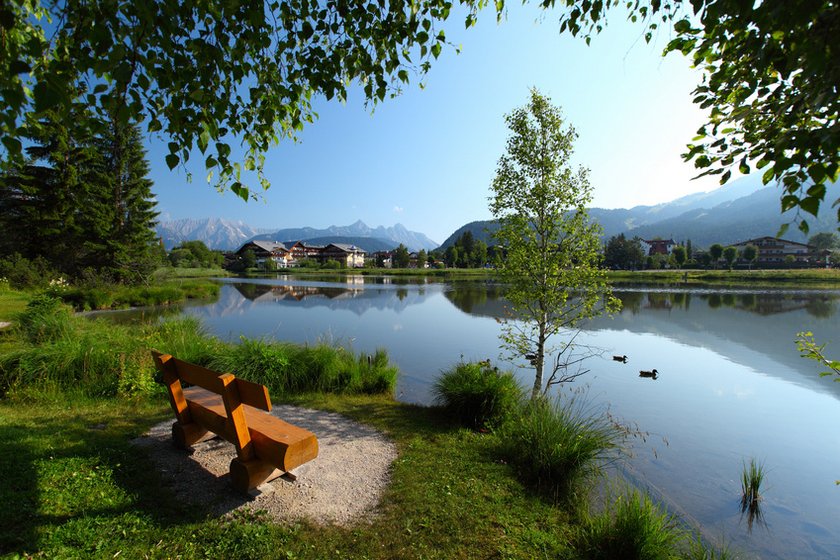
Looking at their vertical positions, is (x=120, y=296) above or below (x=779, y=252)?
below

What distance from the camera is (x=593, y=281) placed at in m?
6.76

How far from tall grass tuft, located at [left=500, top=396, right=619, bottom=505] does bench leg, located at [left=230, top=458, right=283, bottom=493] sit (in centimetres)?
274

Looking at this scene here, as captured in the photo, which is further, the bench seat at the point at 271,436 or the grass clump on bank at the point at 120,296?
the grass clump on bank at the point at 120,296

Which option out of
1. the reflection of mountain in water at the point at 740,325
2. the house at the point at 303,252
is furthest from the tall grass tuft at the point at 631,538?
the house at the point at 303,252

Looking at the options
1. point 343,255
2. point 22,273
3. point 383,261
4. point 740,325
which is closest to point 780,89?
point 740,325

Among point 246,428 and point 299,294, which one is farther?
point 299,294

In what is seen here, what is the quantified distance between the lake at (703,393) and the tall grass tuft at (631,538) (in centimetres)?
205

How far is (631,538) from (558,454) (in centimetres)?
120

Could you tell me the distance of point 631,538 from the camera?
293 cm

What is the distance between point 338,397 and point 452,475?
10.8 ft

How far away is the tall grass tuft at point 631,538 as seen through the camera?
9.48 feet

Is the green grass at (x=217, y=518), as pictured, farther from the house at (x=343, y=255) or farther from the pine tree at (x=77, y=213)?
the house at (x=343, y=255)

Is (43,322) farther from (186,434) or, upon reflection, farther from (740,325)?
(740,325)

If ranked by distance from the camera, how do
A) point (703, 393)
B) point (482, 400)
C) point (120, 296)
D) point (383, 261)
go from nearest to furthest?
point (482, 400) → point (703, 393) → point (120, 296) → point (383, 261)
